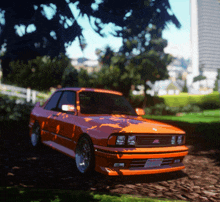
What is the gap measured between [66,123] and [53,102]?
57.2 inches

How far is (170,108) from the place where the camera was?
3203cm

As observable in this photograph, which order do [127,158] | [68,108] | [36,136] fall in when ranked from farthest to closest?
[36,136] → [68,108] → [127,158]

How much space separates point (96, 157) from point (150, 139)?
95cm

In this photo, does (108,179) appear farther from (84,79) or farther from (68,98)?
(84,79)

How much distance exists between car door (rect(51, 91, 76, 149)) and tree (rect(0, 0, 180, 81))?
3.32ft

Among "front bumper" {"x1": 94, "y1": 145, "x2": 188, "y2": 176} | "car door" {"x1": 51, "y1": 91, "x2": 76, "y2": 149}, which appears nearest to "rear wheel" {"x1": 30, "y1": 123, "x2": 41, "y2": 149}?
"car door" {"x1": 51, "y1": 91, "x2": 76, "y2": 149}

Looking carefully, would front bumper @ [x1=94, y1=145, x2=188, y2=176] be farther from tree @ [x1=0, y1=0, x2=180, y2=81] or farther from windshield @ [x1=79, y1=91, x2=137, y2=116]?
tree @ [x1=0, y1=0, x2=180, y2=81]

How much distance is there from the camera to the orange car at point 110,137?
4242 millimetres

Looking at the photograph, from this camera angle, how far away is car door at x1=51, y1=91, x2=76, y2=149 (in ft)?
17.3

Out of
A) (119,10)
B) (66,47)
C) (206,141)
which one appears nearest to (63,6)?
(66,47)

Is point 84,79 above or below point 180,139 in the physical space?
above

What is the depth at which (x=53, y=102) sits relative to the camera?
6.76 m

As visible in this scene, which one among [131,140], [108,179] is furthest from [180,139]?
[108,179]

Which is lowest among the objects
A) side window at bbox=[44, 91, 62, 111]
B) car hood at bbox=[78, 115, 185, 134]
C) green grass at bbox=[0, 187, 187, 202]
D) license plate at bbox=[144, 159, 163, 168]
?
green grass at bbox=[0, 187, 187, 202]
